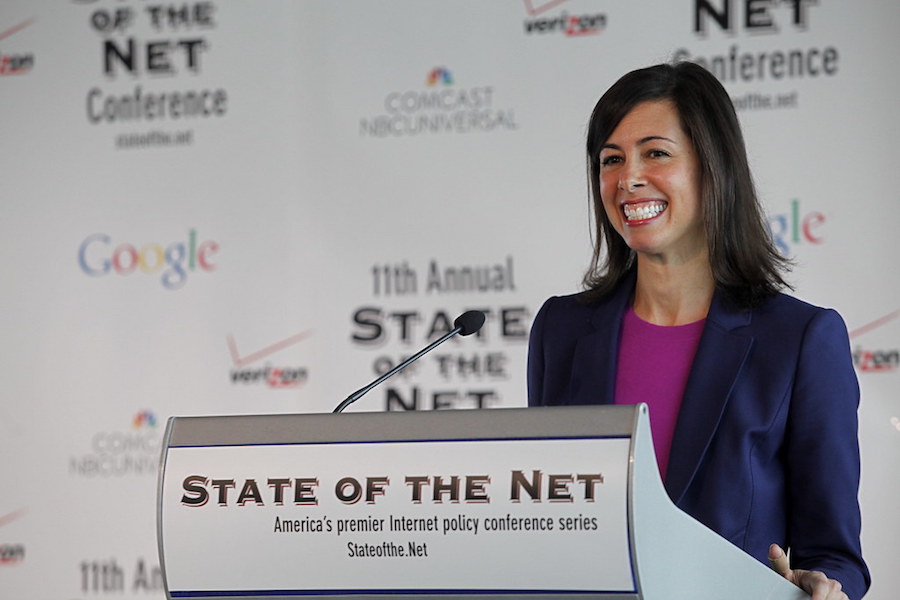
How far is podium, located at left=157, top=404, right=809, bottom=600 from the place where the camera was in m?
1.13

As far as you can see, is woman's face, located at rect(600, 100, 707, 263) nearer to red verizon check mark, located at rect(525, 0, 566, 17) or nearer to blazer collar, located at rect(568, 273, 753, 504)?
blazer collar, located at rect(568, 273, 753, 504)

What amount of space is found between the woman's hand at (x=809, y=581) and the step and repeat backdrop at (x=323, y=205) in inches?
104

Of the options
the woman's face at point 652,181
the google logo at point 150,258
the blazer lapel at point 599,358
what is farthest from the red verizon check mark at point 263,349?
the woman's face at point 652,181

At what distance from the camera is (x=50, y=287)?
15.8 feet

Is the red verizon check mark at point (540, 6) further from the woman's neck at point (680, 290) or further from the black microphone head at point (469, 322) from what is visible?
the black microphone head at point (469, 322)

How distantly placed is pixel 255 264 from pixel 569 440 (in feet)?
11.7

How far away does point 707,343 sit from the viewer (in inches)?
71.1

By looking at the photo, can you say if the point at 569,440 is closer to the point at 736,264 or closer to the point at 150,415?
the point at 736,264

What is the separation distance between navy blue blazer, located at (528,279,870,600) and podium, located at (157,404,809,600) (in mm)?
370

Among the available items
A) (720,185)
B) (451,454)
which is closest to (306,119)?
(720,185)

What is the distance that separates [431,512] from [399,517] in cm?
4

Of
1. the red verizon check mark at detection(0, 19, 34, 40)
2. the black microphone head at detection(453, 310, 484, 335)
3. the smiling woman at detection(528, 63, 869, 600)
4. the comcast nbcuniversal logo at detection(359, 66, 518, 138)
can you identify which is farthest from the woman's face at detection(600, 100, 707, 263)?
the red verizon check mark at detection(0, 19, 34, 40)

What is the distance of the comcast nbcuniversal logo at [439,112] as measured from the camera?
4.43 meters

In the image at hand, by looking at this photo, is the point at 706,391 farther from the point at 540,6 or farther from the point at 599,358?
the point at 540,6
